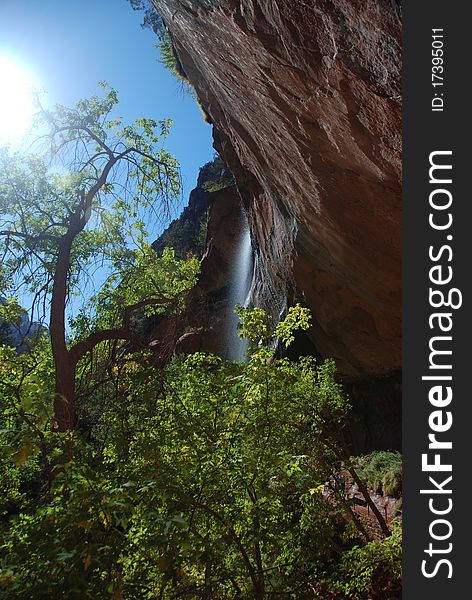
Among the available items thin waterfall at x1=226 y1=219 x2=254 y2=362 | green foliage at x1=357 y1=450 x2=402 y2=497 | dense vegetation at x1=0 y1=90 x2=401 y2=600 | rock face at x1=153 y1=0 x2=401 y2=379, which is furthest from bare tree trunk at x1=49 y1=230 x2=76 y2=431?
thin waterfall at x1=226 y1=219 x2=254 y2=362

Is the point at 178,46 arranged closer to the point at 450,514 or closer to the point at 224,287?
the point at 450,514

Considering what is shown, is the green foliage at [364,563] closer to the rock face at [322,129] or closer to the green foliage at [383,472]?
the rock face at [322,129]

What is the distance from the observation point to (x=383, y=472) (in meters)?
13.0

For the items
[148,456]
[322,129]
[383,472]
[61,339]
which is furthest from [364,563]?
[383,472]

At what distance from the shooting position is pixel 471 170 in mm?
2512

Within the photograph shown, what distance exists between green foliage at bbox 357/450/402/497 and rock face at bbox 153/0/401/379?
9.30 feet

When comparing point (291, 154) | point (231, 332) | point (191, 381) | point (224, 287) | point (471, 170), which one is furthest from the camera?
point (224, 287)

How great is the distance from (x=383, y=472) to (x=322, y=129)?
10.0 m

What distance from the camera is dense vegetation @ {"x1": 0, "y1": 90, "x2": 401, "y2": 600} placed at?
105 inches

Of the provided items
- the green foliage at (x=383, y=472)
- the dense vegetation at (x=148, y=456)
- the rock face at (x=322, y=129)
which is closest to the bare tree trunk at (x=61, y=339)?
the dense vegetation at (x=148, y=456)

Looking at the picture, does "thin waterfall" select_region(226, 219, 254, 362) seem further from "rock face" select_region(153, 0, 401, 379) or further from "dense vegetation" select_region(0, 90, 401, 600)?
"dense vegetation" select_region(0, 90, 401, 600)

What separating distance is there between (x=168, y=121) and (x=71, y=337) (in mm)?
4793

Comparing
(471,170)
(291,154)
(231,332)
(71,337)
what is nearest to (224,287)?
(231,332)

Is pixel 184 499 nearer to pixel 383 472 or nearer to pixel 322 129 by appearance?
pixel 322 129
